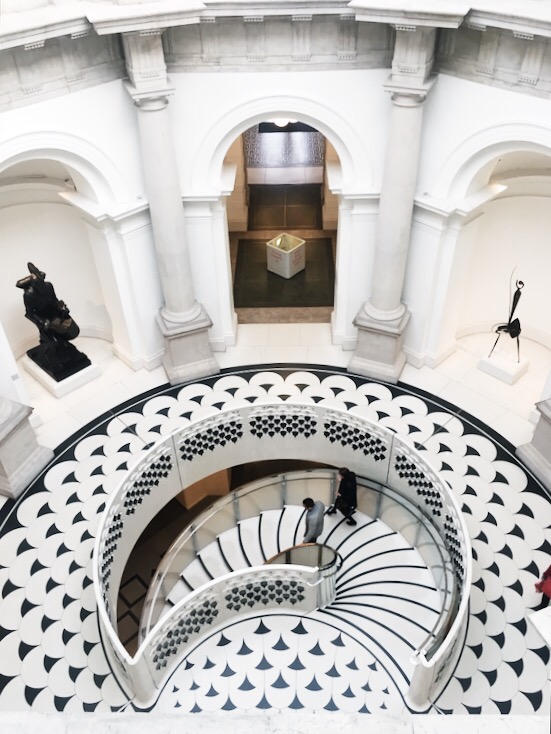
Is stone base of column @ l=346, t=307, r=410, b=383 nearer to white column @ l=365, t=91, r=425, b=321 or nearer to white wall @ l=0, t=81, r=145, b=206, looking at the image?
white column @ l=365, t=91, r=425, b=321

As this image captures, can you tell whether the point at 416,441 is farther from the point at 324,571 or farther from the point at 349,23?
the point at 349,23

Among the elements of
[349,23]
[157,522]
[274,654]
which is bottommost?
[157,522]

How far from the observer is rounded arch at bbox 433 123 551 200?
834 centimetres

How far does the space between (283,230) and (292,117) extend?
6.80 metres

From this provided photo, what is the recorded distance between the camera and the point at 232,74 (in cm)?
925

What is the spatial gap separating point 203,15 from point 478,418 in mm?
7315

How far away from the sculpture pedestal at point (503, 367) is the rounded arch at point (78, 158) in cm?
680

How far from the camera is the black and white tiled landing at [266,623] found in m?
7.46

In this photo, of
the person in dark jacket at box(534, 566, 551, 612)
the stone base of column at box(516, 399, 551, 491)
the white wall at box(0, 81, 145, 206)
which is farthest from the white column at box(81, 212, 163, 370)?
the person in dark jacket at box(534, 566, 551, 612)

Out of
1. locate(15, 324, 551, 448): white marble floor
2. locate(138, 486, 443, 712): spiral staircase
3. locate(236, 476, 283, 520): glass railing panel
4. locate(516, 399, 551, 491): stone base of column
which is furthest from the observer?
locate(15, 324, 551, 448): white marble floor

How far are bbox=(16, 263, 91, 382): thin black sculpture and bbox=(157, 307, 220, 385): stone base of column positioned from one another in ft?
5.01

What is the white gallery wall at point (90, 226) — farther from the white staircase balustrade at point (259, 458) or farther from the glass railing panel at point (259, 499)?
the glass railing panel at point (259, 499)

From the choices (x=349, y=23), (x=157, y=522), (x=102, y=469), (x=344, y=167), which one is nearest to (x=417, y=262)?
(x=344, y=167)

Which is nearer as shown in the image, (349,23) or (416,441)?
(349,23)
